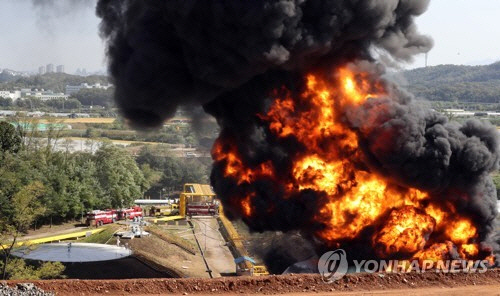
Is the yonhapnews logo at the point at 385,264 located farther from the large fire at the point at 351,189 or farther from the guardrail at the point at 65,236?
the guardrail at the point at 65,236

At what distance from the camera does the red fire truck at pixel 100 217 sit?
75.3 meters

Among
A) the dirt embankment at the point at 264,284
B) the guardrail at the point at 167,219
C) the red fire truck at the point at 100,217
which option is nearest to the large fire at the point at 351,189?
the dirt embankment at the point at 264,284

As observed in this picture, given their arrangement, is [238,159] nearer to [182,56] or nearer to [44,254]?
[182,56]

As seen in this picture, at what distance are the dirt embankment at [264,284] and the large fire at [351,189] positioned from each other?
5870 millimetres

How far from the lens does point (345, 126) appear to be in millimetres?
40125

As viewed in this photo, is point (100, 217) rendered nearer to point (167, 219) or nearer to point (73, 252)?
point (167, 219)

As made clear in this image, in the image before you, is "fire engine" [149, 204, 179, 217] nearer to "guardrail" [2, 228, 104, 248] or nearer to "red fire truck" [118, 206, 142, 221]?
"red fire truck" [118, 206, 142, 221]

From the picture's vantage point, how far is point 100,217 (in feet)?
249

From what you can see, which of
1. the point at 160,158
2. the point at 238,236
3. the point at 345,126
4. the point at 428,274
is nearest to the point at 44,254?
the point at 238,236

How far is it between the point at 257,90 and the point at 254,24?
5.67 meters

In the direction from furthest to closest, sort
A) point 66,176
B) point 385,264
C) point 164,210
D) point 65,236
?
point 164,210
point 66,176
point 65,236
point 385,264

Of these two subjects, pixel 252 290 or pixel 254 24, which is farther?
pixel 254 24

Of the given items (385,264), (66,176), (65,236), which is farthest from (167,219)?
(385,264)

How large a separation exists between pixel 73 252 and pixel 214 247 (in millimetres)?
16651
